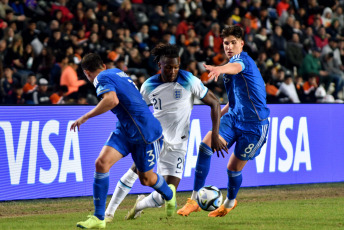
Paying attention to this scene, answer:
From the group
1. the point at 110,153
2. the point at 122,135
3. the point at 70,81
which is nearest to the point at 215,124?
the point at 122,135

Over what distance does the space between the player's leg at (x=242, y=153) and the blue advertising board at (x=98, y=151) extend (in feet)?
8.57

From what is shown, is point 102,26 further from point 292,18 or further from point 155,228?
point 155,228

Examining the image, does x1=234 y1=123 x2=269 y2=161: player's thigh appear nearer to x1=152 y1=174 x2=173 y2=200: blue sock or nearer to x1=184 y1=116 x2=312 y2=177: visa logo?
x1=152 y1=174 x2=173 y2=200: blue sock

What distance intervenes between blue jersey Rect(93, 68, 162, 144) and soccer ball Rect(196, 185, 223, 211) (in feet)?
3.75

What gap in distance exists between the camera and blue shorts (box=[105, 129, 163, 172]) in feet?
23.0

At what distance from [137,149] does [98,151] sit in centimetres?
332

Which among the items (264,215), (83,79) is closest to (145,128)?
(264,215)

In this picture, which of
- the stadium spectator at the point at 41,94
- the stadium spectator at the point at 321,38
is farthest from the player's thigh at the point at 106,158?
the stadium spectator at the point at 321,38

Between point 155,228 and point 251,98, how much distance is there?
1.94 meters

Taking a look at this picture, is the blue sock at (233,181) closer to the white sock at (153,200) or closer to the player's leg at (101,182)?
the white sock at (153,200)

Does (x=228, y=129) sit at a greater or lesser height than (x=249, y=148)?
greater

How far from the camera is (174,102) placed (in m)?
7.72

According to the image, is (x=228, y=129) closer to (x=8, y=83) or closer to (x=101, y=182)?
(x=101, y=182)

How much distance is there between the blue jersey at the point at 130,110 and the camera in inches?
273
